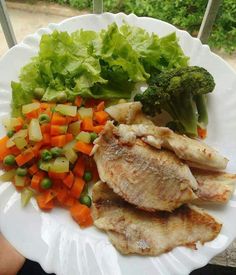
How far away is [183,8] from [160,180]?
2.45m

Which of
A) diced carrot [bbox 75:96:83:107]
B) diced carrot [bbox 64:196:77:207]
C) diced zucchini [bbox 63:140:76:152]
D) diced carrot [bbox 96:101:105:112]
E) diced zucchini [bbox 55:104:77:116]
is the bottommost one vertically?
diced carrot [bbox 64:196:77:207]

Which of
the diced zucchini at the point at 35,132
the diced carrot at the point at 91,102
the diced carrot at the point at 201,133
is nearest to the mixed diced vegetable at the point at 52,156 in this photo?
the diced zucchini at the point at 35,132

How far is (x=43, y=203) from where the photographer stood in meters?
2.01

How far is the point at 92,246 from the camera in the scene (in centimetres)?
191

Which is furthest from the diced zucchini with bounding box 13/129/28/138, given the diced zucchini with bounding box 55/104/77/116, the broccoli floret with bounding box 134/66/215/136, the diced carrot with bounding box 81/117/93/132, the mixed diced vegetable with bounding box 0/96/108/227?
the broccoli floret with bounding box 134/66/215/136

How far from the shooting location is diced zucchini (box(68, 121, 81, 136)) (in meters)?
2.16

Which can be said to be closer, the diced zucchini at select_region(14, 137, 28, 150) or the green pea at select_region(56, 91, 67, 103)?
the diced zucchini at select_region(14, 137, 28, 150)

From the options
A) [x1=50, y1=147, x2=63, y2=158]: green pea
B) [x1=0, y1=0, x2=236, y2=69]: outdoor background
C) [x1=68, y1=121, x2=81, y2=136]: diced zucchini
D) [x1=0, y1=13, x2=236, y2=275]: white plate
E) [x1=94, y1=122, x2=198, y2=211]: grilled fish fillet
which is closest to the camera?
[x1=0, y1=13, x2=236, y2=275]: white plate

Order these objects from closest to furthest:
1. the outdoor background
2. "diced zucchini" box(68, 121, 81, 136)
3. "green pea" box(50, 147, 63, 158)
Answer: "green pea" box(50, 147, 63, 158)
"diced zucchini" box(68, 121, 81, 136)
the outdoor background

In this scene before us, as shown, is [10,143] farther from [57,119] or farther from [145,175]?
[145,175]

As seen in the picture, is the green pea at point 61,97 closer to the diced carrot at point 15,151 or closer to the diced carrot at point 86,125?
the diced carrot at point 86,125

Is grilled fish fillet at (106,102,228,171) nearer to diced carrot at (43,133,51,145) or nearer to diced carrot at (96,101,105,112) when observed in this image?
diced carrot at (96,101,105,112)

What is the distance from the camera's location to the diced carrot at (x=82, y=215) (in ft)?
6.49

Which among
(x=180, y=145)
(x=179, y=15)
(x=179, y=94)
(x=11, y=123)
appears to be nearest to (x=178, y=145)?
(x=180, y=145)
